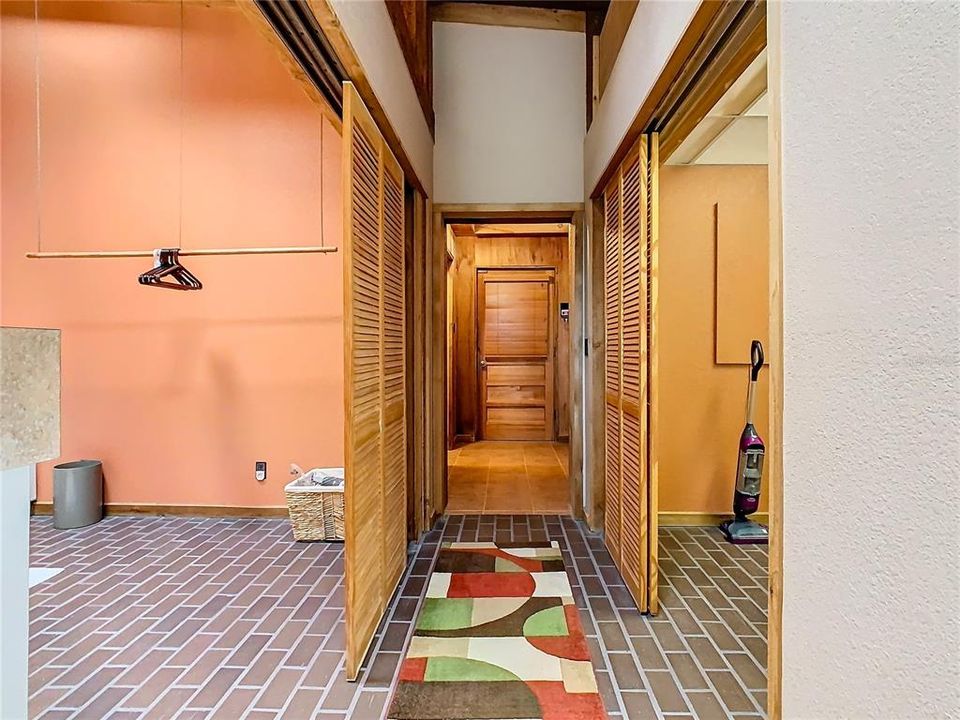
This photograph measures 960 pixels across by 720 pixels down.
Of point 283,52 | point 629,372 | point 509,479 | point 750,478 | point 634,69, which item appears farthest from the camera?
point 509,479

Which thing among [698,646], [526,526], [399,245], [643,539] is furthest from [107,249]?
[698,646]

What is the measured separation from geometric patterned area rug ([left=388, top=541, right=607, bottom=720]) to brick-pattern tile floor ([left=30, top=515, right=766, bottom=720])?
7 cm

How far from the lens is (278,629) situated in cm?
213

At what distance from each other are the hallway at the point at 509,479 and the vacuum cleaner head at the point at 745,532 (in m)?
1.04

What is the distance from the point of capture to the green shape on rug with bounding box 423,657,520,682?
71.2 inches

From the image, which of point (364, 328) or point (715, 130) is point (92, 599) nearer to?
point (364, 328)

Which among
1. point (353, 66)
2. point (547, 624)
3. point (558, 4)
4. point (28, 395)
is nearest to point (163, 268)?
point (353, 66)

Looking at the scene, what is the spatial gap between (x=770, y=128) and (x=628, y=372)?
1.53m

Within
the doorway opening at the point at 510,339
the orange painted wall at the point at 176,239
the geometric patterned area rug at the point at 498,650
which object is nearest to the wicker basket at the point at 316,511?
the orange painted wall at the point at 176,239

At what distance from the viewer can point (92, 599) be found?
2395 millimetres

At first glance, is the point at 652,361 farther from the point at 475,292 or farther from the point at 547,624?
the point at 475,292

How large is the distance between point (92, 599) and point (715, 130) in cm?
383

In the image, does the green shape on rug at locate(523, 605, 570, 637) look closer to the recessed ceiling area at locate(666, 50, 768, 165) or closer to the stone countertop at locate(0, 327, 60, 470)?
the stone countertop at locate(0, 327, 60, 470)

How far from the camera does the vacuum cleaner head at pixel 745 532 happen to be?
120 inches
